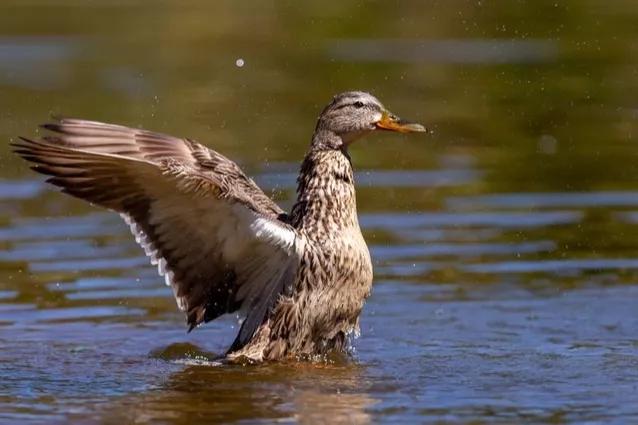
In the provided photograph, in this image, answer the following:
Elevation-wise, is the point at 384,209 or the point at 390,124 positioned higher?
the point at 390,124

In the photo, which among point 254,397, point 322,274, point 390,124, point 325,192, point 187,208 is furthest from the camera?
point 390,124

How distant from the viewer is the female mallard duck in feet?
28.0

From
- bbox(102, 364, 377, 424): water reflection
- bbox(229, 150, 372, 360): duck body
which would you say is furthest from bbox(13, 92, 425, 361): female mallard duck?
bbox(102, 364, 377, 424): water reflection

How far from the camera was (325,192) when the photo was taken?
9133 millimetres

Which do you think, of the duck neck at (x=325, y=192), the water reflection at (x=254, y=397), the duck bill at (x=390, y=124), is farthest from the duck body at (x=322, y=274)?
the duck bill at (x=390, y=124)

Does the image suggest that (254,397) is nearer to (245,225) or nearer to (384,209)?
(245,225)

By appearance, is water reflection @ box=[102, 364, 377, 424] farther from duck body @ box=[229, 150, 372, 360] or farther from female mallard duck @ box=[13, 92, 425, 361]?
female mallard duck @ box=[13, 92, 425, 361]

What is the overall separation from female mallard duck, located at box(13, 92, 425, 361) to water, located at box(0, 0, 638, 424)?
30 centimetres

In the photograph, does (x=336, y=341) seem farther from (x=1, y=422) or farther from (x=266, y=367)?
(x=1, y=422)

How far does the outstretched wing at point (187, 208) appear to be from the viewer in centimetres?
848

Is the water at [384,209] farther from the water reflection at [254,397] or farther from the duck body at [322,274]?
the duck body at [322,274]

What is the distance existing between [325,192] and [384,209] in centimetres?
345

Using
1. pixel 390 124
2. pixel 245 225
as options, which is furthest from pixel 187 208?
pixel 390 124

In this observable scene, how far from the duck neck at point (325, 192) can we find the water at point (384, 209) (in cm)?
77
